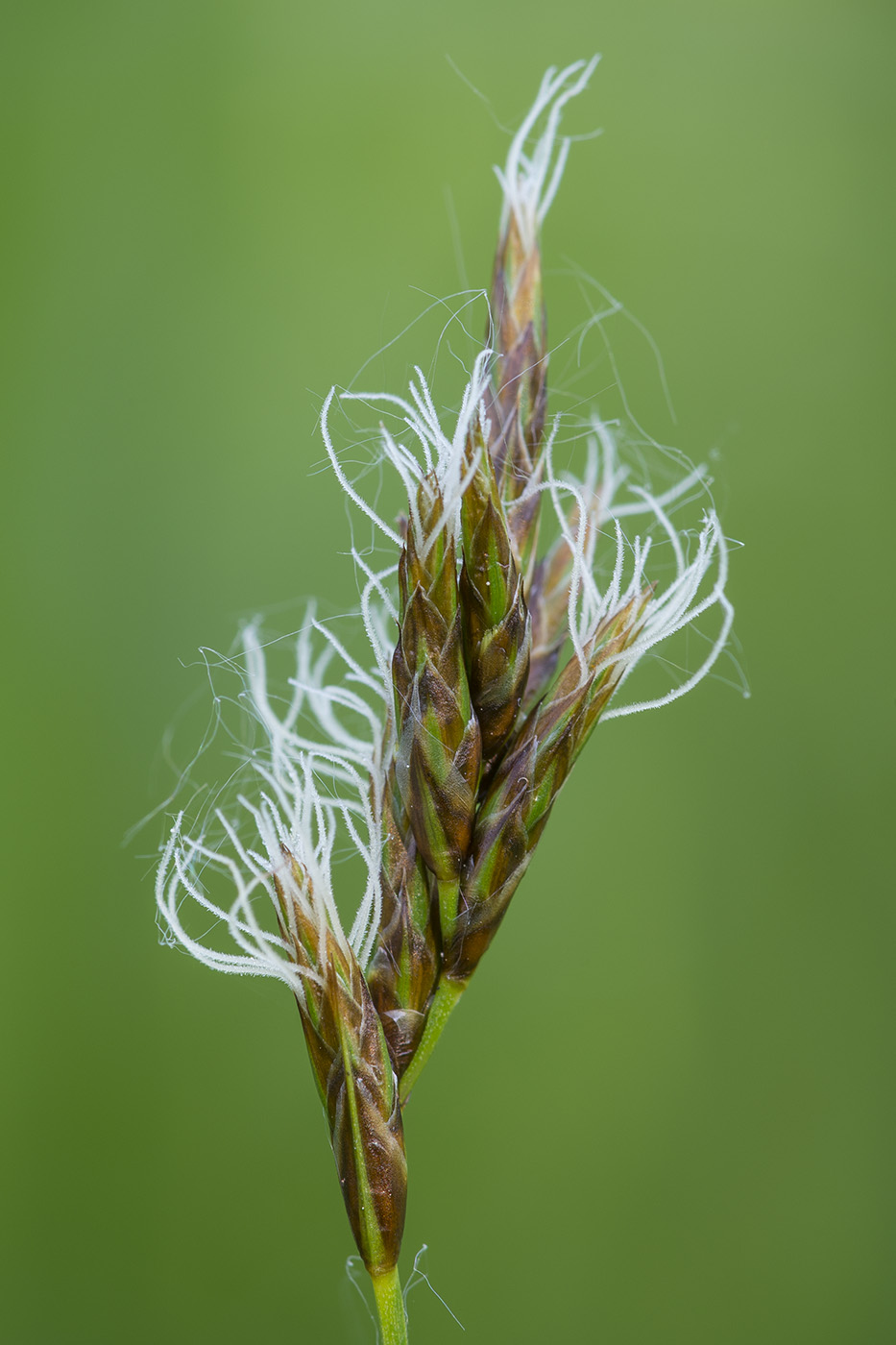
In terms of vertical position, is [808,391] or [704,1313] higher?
[808,391]

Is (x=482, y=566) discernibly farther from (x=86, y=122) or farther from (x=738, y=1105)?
(x=86, y=122)

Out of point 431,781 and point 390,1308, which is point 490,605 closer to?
point 431,781

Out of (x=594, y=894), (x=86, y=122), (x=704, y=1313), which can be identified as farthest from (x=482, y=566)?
(x=86, y=122)

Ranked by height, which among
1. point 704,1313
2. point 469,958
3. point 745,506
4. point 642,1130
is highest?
point 745,506

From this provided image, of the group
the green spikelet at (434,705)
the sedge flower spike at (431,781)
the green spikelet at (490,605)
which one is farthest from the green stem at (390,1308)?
the green spikelet at (490,605)

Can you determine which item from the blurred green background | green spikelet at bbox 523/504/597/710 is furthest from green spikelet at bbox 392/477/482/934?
the blurred green background

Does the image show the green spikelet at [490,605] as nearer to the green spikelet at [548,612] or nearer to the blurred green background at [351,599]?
the green spikelet at [548,612]

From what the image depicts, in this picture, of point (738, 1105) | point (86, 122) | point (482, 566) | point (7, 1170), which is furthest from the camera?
point (86, 122)

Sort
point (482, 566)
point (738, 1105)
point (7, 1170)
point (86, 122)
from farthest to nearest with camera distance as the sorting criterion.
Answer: point (86, 122)
point (738, 1105)
point (7, 1170)
point (482, 566)

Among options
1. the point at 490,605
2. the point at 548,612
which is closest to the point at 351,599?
the point at 548,612
